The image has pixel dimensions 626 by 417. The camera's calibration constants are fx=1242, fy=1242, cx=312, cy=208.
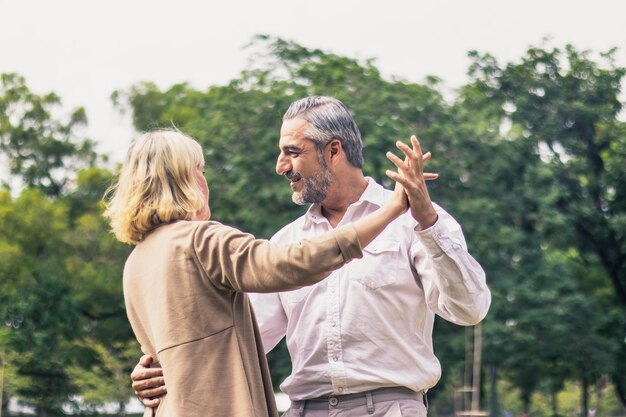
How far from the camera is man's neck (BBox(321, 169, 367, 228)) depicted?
164 inches

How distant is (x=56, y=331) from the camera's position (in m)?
31.0

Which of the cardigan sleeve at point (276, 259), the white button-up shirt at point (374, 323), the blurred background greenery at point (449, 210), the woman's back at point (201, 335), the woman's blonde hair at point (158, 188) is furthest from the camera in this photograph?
the blurred background greenery at point (449, 210)

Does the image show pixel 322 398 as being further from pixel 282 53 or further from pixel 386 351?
pixel 282 53

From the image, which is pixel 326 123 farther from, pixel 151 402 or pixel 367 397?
pixel 151 402

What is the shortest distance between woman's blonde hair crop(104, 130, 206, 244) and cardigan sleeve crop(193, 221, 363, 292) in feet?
0.70

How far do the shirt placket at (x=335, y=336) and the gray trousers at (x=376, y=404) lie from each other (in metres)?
0.05

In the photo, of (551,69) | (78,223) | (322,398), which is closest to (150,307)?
(322,398)

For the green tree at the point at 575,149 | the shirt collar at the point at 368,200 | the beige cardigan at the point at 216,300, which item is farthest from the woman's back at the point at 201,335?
the green tree at the point at 575,149

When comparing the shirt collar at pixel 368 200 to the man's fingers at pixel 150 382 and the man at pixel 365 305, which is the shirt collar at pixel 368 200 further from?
the man's fingers at pixel 150 382

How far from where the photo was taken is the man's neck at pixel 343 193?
13.7 ft

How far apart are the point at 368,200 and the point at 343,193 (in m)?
0.10

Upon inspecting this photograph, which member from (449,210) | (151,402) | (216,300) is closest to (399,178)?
(216,300)

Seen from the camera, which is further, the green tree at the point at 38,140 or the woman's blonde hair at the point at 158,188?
the green tree at the point at 38,140

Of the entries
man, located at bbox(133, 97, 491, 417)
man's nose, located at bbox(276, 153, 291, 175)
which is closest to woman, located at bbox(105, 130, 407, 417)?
man, located at bbox(133, 97, 491, 417)
